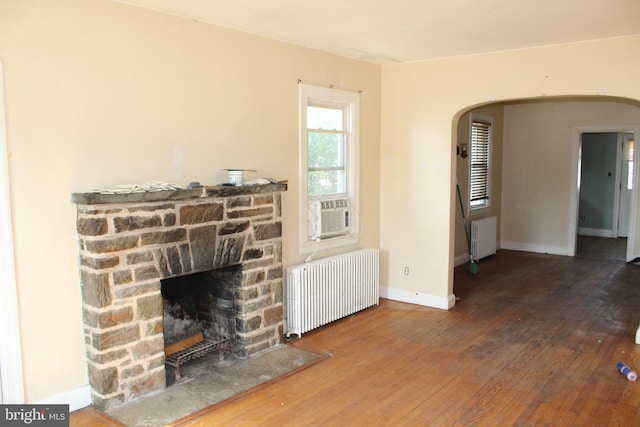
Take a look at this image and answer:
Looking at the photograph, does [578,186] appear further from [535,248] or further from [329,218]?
[329,218]

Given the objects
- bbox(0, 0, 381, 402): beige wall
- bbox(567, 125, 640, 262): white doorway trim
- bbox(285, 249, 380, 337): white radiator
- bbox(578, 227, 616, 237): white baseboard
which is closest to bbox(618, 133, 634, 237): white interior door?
bbox(578, 227, 616, 237): white baseboard

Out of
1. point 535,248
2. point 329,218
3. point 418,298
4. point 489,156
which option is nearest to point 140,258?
point 329,218

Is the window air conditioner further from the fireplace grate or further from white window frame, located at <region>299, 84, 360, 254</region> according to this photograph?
the fireplace grate

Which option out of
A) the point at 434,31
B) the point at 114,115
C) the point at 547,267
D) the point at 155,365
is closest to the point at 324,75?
the point at 434,31

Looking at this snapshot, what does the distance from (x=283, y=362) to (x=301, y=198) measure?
158cm

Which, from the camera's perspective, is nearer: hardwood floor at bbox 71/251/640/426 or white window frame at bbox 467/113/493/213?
hardwood floor at bbox 71/251/640/426

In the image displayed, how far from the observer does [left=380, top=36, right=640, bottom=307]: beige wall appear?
16.0 ft

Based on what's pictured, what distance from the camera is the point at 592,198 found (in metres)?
10.5

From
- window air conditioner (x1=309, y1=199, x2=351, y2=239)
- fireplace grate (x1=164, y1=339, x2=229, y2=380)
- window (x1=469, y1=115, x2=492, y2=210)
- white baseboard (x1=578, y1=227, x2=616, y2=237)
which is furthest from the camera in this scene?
white baseboard (x1=578, y1=227, x2=616, y2=237)

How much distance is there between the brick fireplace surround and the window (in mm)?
5107

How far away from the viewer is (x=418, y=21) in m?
3.94

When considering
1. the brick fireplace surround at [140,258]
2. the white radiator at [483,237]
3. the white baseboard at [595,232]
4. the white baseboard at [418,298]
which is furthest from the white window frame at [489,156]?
the brick fireplace surround at [140,258]

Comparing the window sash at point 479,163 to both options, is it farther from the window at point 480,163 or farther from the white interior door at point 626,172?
the white interior door at point 626,172

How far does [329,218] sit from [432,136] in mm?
1504
